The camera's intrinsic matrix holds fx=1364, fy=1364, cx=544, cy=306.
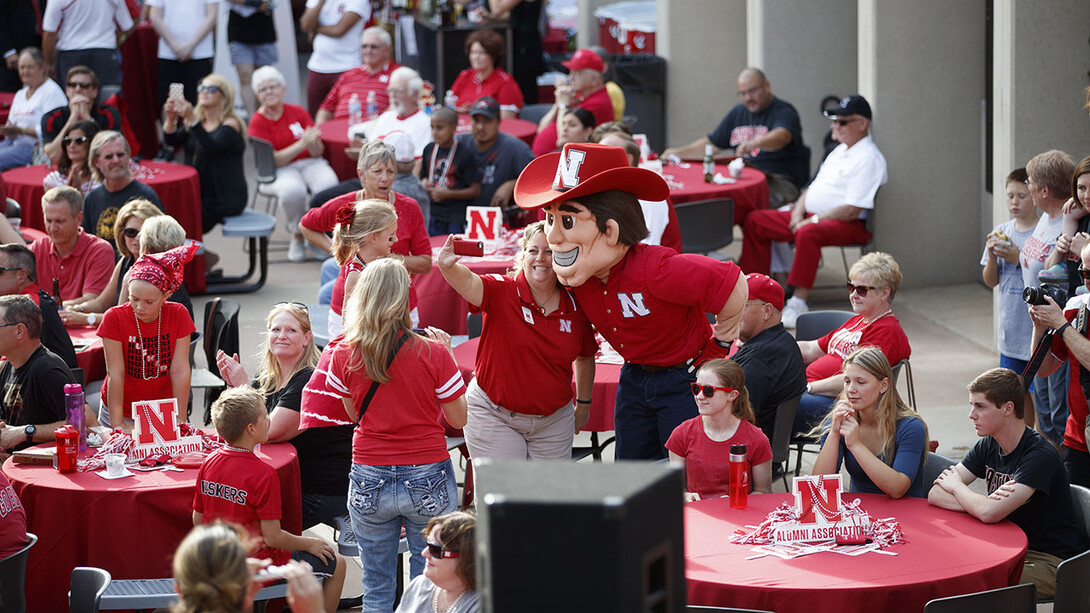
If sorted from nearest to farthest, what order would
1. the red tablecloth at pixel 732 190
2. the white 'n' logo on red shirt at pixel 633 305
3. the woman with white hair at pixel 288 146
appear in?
the white 'n' logo on red shirt at pixel 633 305 < the red tablecloth at pixel 732 190 < the woman with white hair at pixel 288 146

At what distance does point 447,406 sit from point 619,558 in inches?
93.2

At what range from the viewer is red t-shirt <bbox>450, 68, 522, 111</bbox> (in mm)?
12438

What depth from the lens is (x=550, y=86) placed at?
49.7 ft

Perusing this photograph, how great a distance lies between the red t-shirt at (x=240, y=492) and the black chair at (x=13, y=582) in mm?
585

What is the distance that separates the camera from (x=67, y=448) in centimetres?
505

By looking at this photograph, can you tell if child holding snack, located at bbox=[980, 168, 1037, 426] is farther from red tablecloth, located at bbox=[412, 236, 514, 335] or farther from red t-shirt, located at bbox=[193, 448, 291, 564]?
red t-shirt, located at bbox=[193, 448, 291, 564]

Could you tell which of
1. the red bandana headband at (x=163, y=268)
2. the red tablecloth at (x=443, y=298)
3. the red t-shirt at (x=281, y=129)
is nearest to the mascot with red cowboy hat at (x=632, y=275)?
the red bandana headband at (x=163, y=268)

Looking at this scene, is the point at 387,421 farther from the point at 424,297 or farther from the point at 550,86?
the point at 550,86

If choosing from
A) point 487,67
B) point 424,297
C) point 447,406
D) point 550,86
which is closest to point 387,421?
point 447,406

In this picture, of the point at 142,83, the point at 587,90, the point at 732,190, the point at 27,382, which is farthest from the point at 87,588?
the point at 142,83

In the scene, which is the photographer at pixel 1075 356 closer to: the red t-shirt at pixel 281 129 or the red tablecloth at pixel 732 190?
the red tablecloth at pixel 732 190

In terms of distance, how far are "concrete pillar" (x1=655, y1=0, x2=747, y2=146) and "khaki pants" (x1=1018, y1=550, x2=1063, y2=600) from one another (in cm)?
955

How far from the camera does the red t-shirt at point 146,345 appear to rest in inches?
232

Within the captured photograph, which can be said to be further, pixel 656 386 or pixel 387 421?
pixel 656 386
